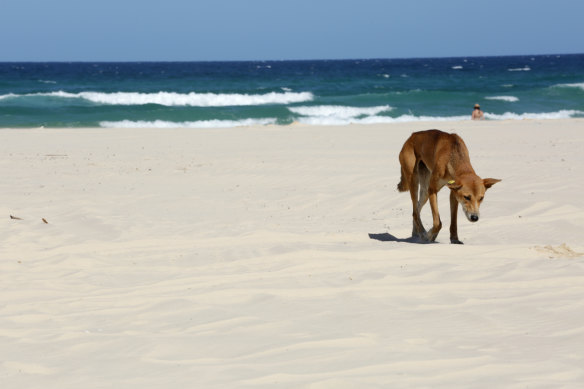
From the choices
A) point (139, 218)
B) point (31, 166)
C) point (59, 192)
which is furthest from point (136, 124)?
point (139, 218)

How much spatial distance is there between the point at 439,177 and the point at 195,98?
3841cm

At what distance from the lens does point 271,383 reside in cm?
374

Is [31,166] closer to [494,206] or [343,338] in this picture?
[494,206]

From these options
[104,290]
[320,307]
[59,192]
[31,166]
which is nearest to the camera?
[320,307]

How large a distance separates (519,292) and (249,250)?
274cm

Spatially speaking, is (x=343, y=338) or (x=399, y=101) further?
(x=399, y=101)

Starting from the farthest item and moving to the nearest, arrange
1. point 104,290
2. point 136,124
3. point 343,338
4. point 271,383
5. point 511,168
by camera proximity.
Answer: point 136,124 < point 511,168 < point 104,290 < point 343,338 < point 271,383

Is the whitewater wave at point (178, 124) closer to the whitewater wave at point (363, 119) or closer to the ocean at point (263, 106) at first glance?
the ocean at point (263, 106)

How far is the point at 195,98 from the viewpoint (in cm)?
4488

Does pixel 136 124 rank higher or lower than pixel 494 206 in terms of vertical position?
lower

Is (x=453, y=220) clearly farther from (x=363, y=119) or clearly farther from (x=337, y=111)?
(x=337, y=111)

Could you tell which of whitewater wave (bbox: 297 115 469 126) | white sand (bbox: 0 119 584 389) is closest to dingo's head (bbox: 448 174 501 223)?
white sand (bbox: 0 119 584 389)

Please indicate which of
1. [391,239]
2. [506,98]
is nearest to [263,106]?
[506,98]

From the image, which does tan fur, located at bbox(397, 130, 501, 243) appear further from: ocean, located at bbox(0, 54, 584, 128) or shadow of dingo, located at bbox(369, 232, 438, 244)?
ocean, located at bbox(0, 54, 584, 128)
